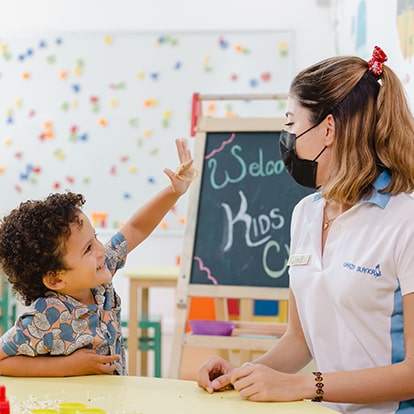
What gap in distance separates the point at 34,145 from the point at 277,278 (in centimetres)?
371

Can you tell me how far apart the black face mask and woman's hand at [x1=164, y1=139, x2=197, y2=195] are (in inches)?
9.3

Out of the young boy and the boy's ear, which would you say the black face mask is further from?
the boy's ear

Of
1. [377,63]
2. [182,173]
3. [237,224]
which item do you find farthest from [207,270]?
[377,63]

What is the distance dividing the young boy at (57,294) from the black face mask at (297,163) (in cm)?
49

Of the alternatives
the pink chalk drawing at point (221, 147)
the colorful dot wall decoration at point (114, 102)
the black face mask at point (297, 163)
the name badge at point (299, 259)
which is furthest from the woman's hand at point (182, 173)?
the colorful dot wall decoration at point (114, 102)

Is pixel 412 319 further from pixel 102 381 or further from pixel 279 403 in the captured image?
pixel 102 381

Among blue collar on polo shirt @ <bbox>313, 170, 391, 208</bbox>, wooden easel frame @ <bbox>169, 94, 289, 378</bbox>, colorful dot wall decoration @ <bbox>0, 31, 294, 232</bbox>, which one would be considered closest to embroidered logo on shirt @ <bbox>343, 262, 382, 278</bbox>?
blue collar on polo shirt @ <bbox>313, 170, 391, 208</bbox>

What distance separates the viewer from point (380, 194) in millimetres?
1568

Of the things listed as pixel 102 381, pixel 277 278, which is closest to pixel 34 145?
pixel 277 278

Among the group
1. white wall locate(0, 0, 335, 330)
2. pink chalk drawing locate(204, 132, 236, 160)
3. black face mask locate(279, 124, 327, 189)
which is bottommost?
black face mask locate(279, 124, 327, 189)

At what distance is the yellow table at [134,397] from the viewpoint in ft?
4.29

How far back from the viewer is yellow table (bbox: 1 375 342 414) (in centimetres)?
131

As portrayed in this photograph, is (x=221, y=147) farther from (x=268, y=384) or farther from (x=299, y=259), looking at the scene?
(x=268, y=384)

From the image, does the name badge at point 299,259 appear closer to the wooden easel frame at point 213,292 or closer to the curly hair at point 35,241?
the curly hair at point 35,241
